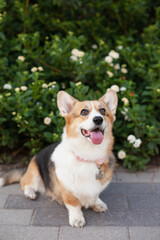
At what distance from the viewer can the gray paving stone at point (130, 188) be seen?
3.62 metres

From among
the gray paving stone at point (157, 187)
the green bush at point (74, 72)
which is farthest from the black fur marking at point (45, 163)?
the gray paving stone at point (157, 187)

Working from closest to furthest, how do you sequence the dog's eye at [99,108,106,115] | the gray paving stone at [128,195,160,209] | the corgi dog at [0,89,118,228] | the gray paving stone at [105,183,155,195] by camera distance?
the corgi dog at [0,89,118,228]
the dog's eye at [99,108,106,115]
the gray paving stone at [128,195,160,209]
the gray paving stone at [105,183,155,195]

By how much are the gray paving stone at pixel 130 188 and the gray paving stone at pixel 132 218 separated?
424 millimetres

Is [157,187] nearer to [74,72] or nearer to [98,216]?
[98,216]

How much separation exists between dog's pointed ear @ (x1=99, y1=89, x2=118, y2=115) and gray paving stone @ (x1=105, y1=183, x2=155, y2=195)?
1140mm

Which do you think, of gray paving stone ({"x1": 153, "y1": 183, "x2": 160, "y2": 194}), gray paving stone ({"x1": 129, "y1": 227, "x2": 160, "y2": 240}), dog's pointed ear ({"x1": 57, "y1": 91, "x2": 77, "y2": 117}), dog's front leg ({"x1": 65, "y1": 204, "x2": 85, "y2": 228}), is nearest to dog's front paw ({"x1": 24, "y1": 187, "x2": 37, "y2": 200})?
dog's front leg ({"x1": 65, "y1": 204, "x2": 85, "y2": 228})

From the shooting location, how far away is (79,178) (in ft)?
9.62

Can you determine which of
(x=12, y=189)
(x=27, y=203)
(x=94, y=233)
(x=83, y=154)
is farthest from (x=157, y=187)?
(x=12, y=189)

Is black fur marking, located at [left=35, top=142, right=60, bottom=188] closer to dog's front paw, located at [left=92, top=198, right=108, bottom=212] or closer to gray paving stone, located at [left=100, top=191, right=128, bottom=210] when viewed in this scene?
dog's front paw, located at [left=92, top=198, right=108, bottom=212]

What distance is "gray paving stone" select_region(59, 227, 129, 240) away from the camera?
2748mm

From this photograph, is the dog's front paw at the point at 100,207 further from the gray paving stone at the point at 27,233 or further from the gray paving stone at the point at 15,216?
the gray paving stone at the point at 15,216

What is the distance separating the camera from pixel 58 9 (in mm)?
5012

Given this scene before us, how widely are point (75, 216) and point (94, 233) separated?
0.91 ft

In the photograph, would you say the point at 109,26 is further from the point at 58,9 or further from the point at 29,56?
the point at 29,56
